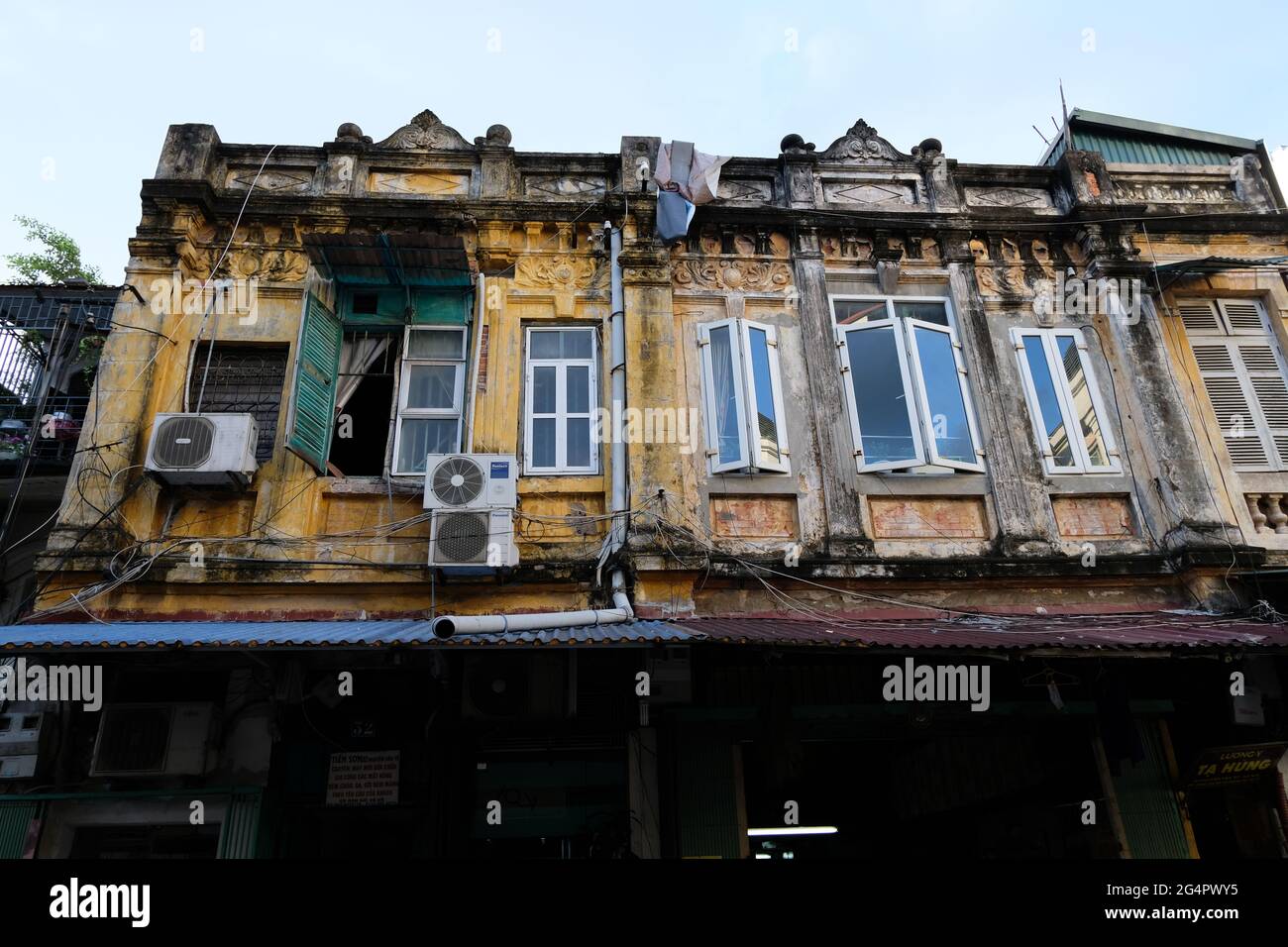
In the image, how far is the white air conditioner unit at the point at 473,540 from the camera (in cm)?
682

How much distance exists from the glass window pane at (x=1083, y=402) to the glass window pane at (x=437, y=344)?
6.50 m

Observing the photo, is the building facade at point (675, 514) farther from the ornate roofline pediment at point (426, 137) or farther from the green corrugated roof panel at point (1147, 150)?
the green corrugated roof panel at point (1147, 150)

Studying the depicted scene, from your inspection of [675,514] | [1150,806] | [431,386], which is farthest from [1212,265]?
[431,386]

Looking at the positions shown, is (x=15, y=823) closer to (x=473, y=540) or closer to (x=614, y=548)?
(x=473, y=540)

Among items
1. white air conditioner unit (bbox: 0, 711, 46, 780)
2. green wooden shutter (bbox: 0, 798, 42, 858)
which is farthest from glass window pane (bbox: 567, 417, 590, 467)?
green wooden shutter (bbox: 0, 798, 42, 858)

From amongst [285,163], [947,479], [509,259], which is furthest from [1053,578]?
[285,163]

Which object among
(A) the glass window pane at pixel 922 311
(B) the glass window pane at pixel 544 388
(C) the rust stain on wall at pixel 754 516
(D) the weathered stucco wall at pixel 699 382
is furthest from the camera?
(A) the glass window pane at pixel 922 311

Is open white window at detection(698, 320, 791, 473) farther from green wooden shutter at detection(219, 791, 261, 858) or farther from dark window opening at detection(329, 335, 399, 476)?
green wooden shutter at detection(219, 791, 261, 858)

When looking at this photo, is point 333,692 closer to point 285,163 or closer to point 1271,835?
point 285,163

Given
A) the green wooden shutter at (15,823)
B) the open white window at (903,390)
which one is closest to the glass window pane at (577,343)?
the open white window at (903,390)

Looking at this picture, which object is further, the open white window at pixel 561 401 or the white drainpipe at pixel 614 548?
the open white window at pixel 561 401

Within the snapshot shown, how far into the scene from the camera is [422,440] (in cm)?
794

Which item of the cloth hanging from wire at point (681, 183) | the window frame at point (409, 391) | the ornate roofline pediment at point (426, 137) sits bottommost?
the window frame at point (409, 391)
